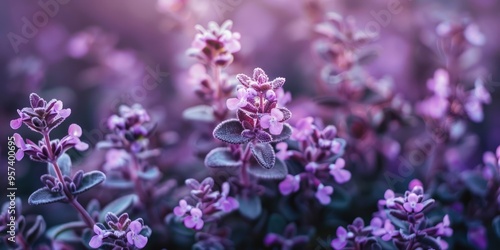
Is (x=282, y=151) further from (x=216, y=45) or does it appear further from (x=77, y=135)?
(x=77, y=135)

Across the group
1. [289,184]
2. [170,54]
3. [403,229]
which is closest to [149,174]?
[289,184]

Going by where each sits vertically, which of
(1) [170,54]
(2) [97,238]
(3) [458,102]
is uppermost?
(1) [170,54]

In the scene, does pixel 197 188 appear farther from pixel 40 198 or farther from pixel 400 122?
pixel 400 122

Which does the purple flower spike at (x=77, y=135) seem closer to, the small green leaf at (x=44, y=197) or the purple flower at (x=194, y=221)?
the small green leaf at (x=44, y=197)

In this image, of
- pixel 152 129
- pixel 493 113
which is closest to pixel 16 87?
pixel 152 129

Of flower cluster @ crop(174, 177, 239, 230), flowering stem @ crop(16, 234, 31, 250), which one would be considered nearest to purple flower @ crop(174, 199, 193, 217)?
flower cluster @ crop(174, 177, 239, 230)

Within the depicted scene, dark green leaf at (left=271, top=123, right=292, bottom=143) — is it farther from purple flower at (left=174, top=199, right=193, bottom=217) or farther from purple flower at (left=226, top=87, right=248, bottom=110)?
purple flower at (left=174, top=199, right=193, bottom=217)

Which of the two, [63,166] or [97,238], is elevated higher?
[63,166]
